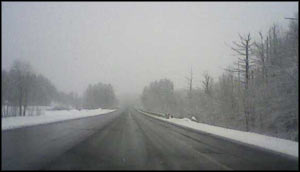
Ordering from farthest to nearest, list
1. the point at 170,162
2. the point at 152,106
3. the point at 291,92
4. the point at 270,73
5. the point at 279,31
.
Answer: the point at 152,106 < the point at 279,31 < the point at 270,73 < the point at 291,92 < the point at 170,162

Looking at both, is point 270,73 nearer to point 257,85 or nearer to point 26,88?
point 257,85

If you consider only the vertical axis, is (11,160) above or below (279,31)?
below

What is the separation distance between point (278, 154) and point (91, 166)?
867cm

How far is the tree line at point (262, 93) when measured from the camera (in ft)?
64.7

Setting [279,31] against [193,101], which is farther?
[193,101]

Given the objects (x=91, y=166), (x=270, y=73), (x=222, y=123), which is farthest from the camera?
(x=222, y=123)

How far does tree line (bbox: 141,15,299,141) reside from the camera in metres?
19.7

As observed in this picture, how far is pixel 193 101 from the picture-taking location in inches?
2346

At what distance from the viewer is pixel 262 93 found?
24906mm

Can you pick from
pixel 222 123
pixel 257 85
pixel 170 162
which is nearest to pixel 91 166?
pixel 170 162

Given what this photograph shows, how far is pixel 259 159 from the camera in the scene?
10.9 m

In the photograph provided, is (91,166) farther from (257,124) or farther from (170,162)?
(257,124)

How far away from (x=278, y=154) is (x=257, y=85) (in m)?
16.1

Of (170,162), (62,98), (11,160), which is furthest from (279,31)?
(62,98)
